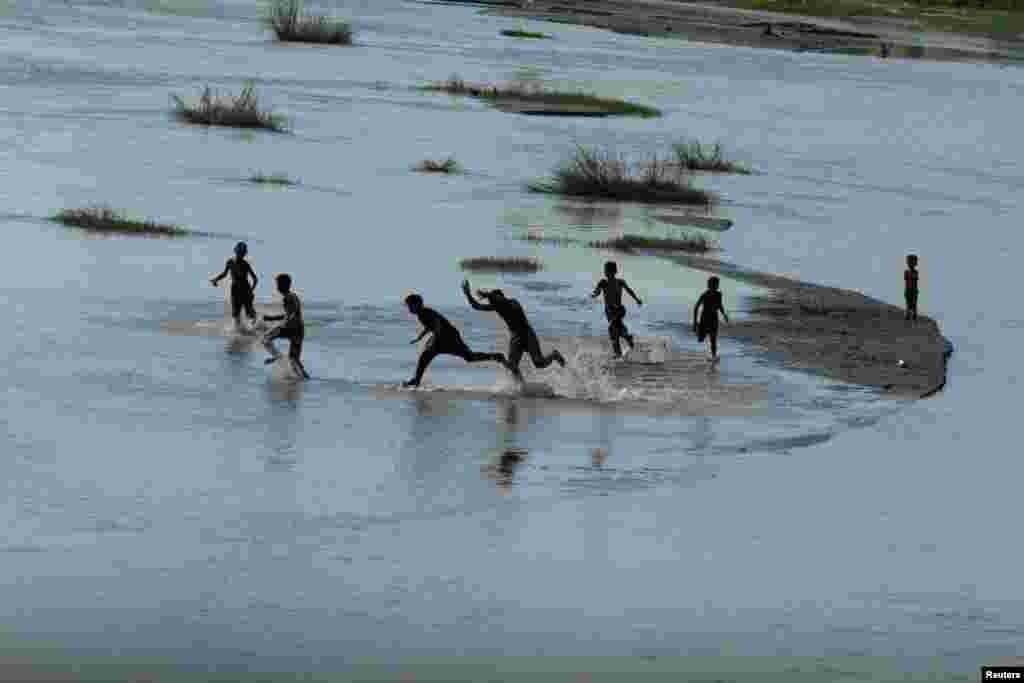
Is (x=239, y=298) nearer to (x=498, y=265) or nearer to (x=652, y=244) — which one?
(x=498, y=265)

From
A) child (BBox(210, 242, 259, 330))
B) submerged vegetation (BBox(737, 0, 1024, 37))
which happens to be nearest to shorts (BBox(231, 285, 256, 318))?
child (BBox(210, 242, 259, 330))

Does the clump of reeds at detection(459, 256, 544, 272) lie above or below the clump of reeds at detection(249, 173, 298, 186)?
below

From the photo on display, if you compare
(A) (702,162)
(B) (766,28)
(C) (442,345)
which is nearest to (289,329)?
(C) (442,345)

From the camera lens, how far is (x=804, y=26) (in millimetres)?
142750

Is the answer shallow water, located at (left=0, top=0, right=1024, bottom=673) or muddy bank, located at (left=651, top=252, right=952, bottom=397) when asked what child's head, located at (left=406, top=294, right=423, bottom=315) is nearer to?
shallow water, located at (left=0, top=0, right=1024, bottom=673)

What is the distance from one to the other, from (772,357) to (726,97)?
56550 millimetres

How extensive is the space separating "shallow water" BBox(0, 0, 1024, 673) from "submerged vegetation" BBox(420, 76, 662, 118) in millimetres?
18847

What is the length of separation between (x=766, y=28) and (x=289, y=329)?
111238 mm

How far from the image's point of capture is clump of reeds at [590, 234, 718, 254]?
41031 millimetres

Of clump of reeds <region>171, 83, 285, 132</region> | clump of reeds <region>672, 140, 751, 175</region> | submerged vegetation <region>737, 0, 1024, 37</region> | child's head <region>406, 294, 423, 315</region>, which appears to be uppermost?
submerged vegetation <region>737, 0, 1024, 37</region>

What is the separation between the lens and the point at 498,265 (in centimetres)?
3716

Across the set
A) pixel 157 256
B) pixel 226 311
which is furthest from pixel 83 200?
pixel 226 311

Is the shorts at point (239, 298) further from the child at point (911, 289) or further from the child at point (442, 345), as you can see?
the child at point (911, 289)

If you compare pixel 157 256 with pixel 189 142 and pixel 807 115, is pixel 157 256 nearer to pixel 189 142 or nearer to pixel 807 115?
pixel 189 142
